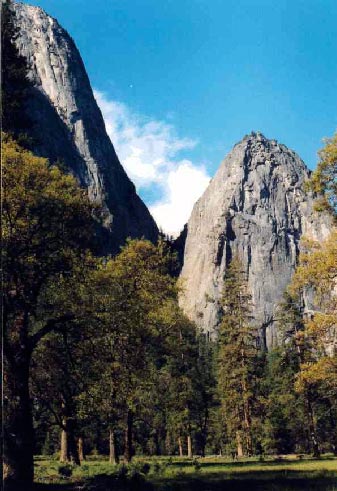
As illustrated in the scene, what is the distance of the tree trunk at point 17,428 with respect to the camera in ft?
44.8

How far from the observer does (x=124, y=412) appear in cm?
2714

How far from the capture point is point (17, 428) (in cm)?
1409

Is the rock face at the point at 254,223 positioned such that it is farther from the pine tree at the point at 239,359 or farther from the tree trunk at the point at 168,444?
the pine tree at the point at 239,359

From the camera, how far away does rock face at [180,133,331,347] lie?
15450cm

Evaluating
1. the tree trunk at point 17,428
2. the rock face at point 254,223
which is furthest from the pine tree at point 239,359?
the rock face at point 254,223

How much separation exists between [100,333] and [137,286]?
8.44 m

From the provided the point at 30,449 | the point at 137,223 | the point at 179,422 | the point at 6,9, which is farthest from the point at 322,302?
the point at 137,223

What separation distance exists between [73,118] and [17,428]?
423ft

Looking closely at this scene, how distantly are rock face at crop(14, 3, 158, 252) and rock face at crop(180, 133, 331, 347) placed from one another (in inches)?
1153

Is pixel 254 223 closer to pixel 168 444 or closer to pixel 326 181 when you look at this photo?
pixel 168 444

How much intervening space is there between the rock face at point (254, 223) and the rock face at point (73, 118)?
2928cm

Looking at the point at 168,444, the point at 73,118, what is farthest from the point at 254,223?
the point at 168,444

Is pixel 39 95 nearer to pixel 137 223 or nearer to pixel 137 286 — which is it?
pixel 137 223

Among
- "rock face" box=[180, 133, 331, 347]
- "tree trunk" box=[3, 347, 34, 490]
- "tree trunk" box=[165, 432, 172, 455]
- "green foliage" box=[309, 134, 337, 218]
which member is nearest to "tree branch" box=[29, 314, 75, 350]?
"tree trunk" box=[3, 347, 34, 490]
